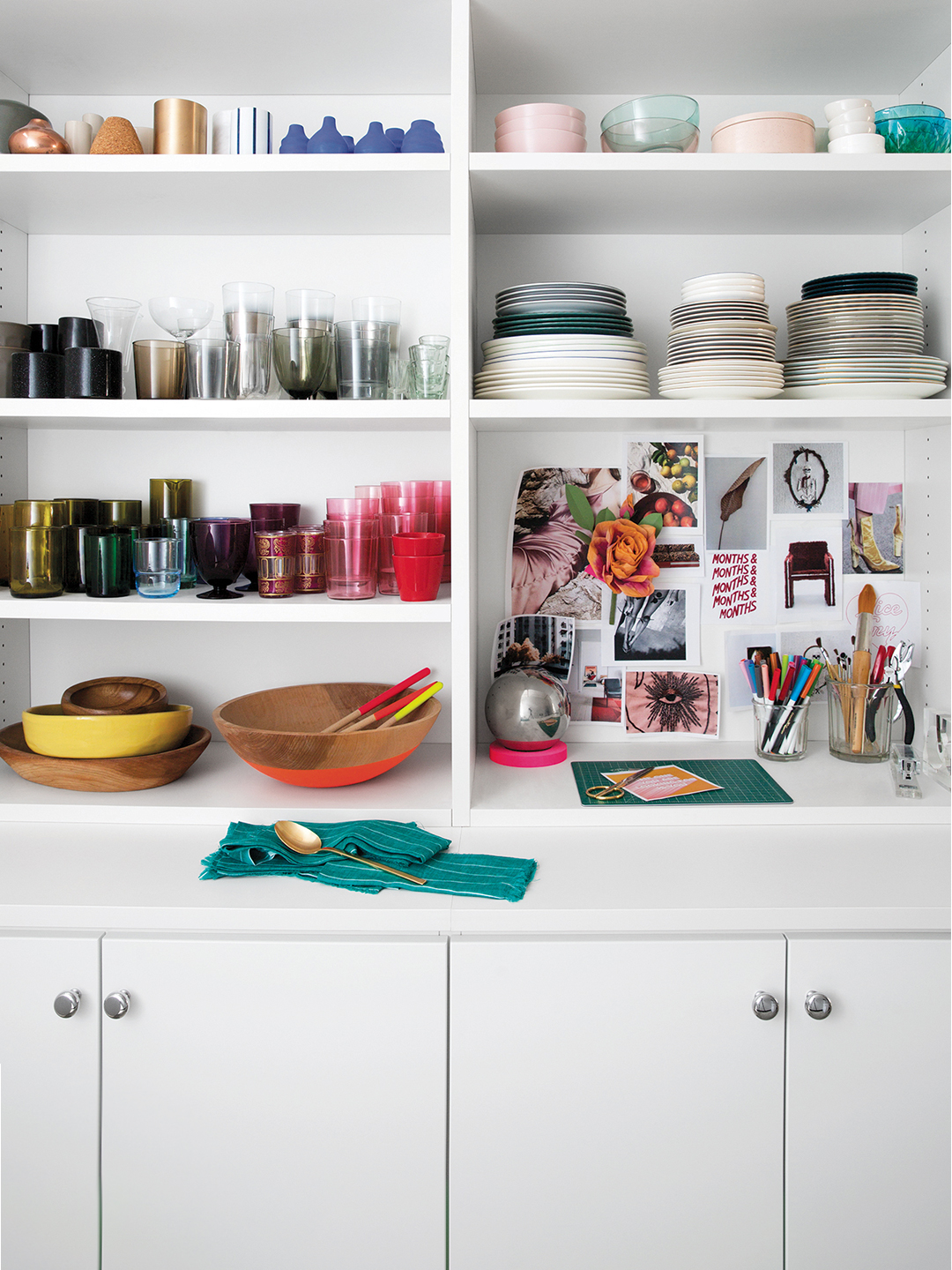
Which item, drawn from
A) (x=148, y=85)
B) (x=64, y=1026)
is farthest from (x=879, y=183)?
(x=64, y=1026)

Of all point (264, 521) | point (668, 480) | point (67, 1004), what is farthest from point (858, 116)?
point (67, 1004)

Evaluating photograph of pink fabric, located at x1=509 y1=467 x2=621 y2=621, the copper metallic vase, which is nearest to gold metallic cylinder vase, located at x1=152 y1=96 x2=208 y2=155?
the copper metallic vase

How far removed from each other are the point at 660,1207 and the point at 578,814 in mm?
512

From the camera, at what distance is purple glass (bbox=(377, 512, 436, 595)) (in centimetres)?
157

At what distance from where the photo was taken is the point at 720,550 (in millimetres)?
1759

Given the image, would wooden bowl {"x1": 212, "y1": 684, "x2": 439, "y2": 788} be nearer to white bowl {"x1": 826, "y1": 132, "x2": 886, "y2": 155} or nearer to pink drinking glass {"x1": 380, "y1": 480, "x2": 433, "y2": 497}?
pink drinking glass {"x1": 380, "y1": 480, "x2": 433, "y2": 497}

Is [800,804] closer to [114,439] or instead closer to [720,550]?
[720,550]

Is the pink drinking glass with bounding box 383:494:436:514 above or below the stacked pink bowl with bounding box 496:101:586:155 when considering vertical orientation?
below

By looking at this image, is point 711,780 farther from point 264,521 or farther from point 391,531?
point 264,521

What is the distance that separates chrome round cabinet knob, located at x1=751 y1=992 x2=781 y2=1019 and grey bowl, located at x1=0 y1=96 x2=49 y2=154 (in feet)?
5.44

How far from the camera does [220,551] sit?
147 centimetres

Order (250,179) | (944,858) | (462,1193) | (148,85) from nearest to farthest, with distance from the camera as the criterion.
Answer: (462,1193) < (944,858) < (250,179) < (148,85)

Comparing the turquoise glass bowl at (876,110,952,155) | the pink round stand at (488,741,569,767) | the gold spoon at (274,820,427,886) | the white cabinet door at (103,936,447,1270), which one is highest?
the turquoise glass bowl at (876,110,952,155)

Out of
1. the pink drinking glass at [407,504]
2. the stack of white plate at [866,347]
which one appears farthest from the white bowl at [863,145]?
the pink drinking glass at [407,504]
